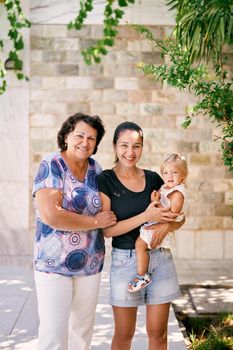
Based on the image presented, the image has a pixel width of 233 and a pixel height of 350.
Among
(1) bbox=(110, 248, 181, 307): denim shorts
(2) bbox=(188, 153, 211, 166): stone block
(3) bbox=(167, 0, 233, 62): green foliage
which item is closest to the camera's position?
(1) bbox=(110, 248, 181, 307): denim shorts

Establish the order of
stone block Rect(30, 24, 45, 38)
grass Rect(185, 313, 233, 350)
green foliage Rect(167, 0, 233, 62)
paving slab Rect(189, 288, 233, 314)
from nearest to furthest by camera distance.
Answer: grass Rect(185, 313, 233, 350), green foliage Rect(167, 0, 233, 62), paving slab Rect(189, 288, 233, 314), stone block Rect(30, 24, 45, 38)

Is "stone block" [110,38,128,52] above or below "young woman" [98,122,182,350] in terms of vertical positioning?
above

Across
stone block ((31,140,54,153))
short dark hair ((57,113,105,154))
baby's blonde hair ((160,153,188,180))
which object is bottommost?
baby's blonde hair ((160,153,188,180))

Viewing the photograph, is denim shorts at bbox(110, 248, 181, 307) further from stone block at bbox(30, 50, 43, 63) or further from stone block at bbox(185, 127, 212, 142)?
stone block at bbox(30, 50, 43, 63)

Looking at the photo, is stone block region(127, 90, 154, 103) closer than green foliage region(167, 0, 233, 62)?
No

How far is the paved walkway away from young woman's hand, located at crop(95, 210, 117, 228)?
138 centimetres

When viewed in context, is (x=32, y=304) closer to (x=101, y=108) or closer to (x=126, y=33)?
(x=101, y=108)

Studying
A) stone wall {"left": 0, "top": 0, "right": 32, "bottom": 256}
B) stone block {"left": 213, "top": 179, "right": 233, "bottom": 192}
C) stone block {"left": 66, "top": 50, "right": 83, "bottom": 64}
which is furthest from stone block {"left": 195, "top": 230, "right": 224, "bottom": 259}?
stone block {"left": 66, "top": 50, "right": 83, "bottom": 64}

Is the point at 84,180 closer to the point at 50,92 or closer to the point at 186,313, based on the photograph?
the point at 186,313

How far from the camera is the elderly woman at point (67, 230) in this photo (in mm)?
2715

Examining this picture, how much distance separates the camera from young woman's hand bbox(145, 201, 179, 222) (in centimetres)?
277

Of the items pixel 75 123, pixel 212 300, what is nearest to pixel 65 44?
pixel 212 300

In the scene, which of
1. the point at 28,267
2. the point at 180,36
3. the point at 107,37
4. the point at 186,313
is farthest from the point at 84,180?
the point at 28,267

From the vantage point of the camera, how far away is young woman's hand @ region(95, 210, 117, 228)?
108 inches
